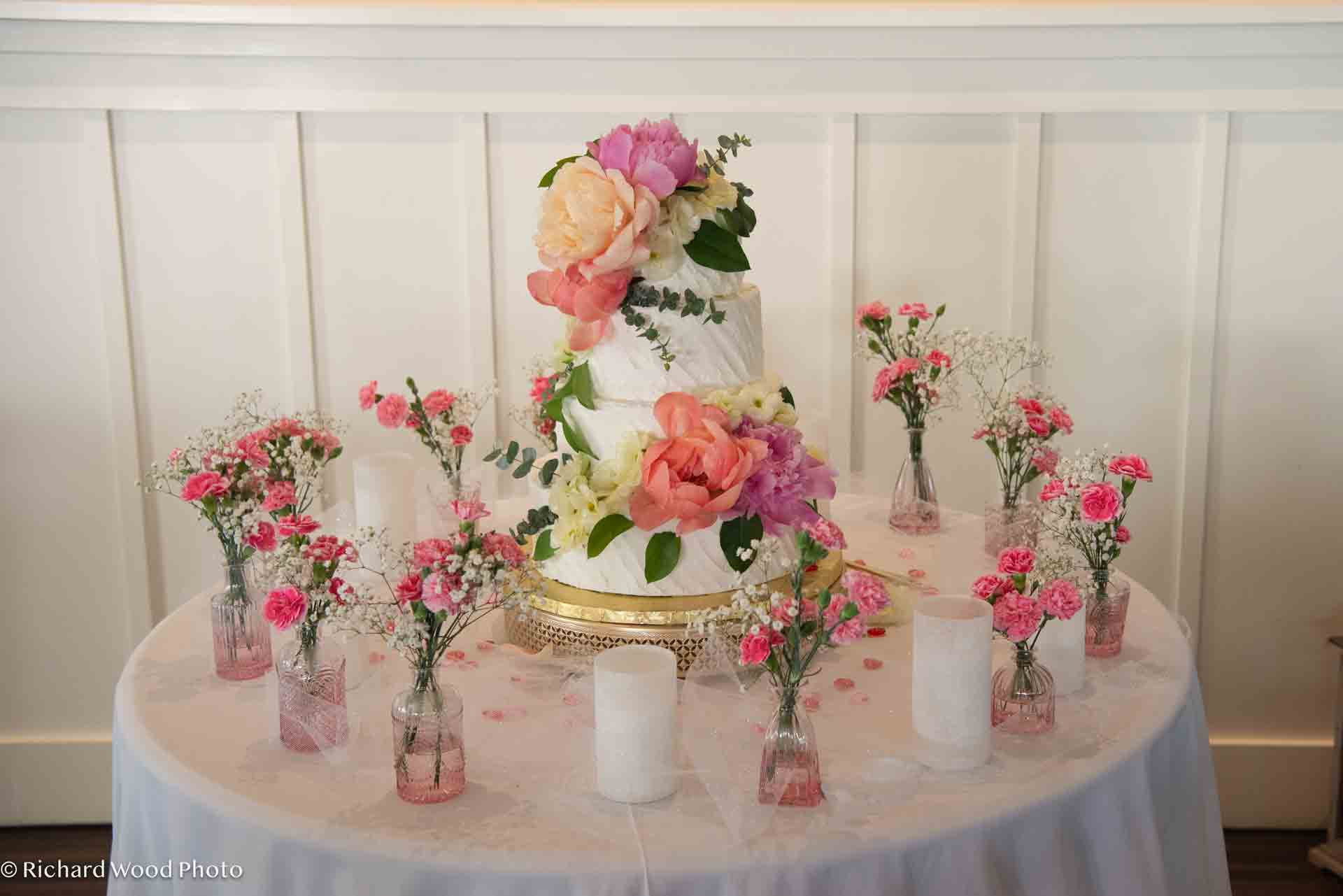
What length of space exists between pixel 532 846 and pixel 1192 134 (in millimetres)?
2475

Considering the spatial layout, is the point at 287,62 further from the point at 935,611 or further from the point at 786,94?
the point at 935,611

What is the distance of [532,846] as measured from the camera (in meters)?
1.47

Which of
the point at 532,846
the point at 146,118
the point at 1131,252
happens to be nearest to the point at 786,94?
the point at 1131,252

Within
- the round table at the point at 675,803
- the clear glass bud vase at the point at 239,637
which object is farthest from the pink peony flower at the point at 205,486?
the round table at the point at 675,803

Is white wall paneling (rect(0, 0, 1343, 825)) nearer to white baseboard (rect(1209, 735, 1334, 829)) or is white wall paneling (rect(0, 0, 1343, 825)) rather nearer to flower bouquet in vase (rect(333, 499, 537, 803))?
white baseboard (rect(1209, 735, 1334, 829))

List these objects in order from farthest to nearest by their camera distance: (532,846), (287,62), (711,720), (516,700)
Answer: (287,62) < (516,700) < (711,720) < (532,846)

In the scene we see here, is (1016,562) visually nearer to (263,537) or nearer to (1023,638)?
(1023,638)

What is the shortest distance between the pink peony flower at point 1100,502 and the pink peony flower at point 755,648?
1.99 feet

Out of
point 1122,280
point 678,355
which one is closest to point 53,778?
point 678,355

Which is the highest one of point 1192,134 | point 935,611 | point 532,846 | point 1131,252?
point 1192,134

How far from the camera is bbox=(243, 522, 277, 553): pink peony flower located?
76.0 inches

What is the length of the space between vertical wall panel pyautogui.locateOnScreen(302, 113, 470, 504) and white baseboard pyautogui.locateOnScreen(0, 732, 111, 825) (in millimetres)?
924

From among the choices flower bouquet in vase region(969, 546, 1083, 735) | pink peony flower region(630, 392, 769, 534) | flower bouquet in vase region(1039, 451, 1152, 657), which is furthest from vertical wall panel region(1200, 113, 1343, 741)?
pink peony flower region(630, 392, 769, 534)

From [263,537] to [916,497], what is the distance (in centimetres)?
127
